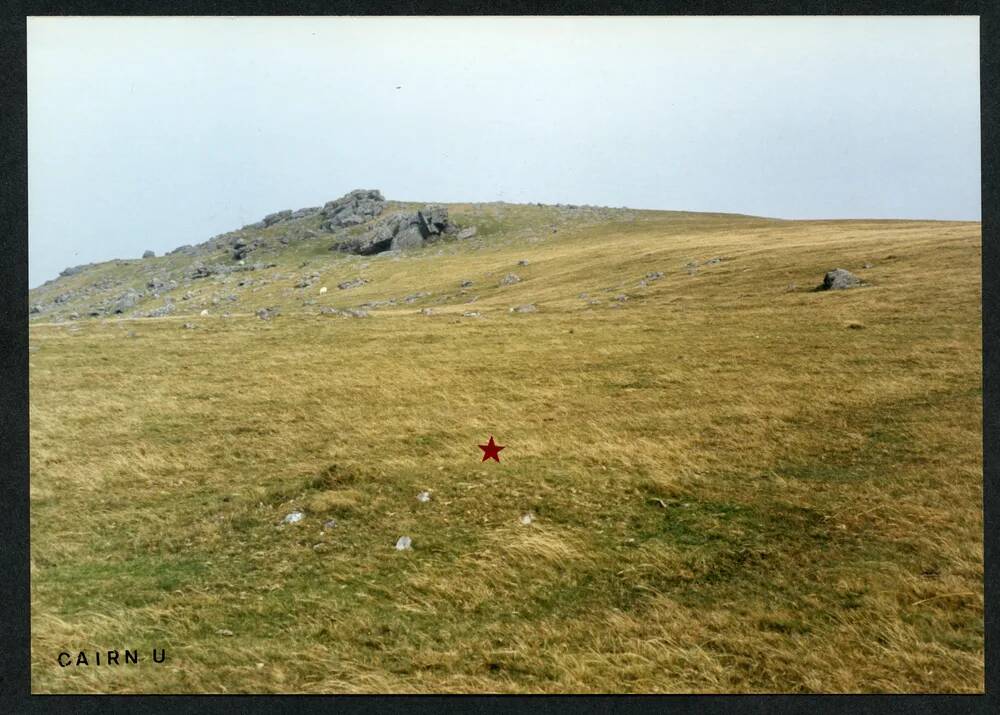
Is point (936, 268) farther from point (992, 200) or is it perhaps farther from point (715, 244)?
point (715, 244)

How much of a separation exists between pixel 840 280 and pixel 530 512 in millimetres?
13361

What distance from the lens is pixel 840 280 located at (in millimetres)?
15125

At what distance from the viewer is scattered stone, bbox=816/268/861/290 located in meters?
15.0

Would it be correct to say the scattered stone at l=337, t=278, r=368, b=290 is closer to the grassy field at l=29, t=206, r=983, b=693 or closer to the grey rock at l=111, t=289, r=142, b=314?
the grey rock at l=111, t=289, r=142, b=314

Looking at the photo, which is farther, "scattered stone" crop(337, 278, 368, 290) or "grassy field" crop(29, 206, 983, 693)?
"scattered stone" crop(337, 278, 368, 290)

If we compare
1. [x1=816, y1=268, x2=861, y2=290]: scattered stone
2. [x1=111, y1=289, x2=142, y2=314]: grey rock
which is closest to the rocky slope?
[x1=111, y1=289, x2=142, y2=314]: grey rock

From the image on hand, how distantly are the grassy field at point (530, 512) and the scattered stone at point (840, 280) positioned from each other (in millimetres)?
3043

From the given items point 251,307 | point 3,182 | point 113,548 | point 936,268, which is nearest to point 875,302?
point 936,268

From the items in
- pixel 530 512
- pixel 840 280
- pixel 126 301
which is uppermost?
pixel 126 301

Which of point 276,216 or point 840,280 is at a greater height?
point 276,216

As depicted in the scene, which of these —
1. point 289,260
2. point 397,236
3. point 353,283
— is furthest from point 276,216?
point 289,260

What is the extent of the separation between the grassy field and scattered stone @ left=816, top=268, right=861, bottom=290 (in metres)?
3.04

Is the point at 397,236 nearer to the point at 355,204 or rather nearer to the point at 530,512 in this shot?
the point at 355,204

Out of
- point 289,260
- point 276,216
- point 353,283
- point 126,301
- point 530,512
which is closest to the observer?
point 530,512
